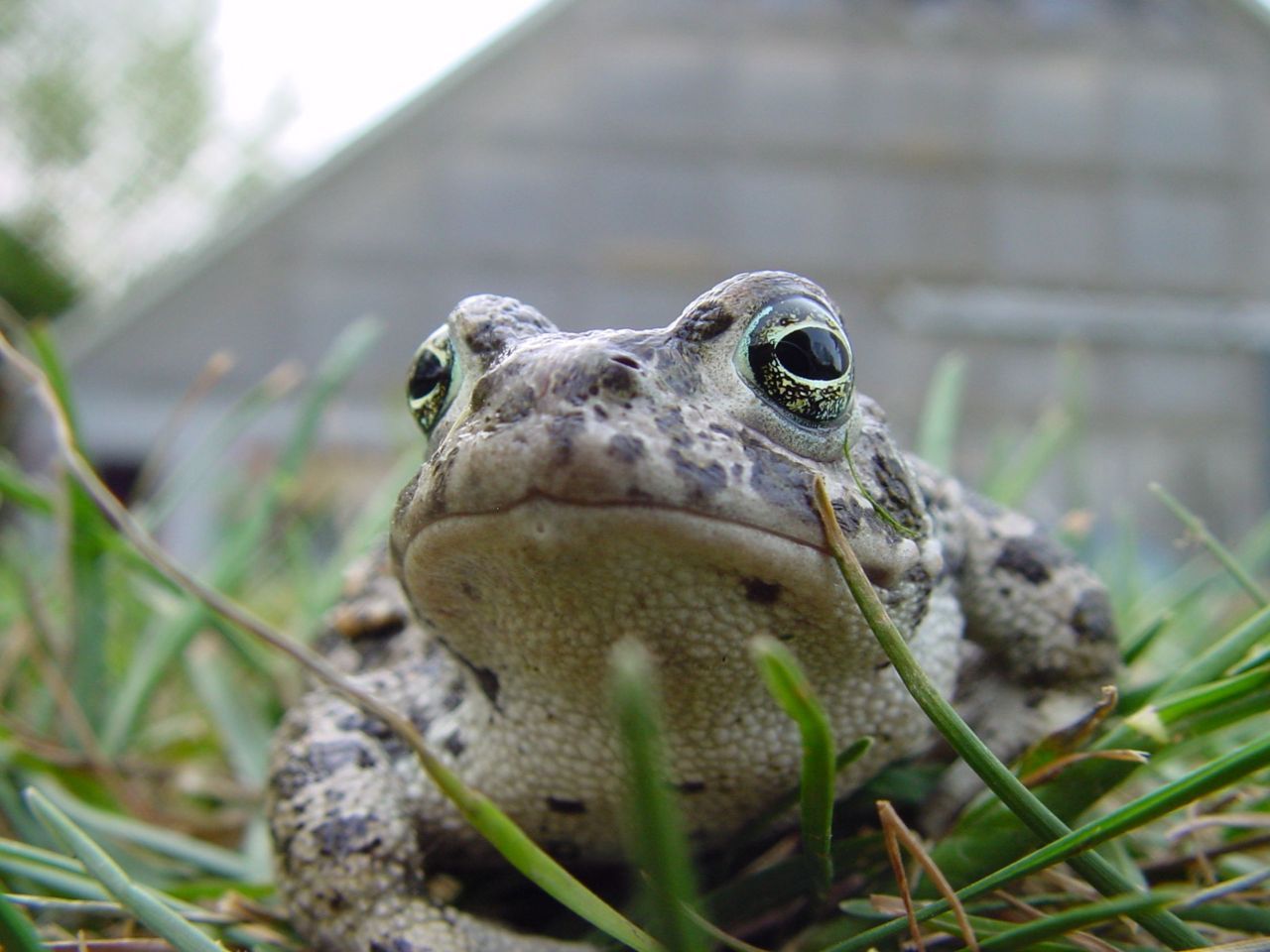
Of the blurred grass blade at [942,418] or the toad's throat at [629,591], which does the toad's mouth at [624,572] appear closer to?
the toad's throat at [629,591]

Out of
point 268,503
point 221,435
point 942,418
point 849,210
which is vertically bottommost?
point 268,503

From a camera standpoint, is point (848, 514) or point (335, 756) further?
point (335, 756)

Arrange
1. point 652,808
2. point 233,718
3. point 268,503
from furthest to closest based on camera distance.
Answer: point 268,503 → point 233,718 → point 652,808

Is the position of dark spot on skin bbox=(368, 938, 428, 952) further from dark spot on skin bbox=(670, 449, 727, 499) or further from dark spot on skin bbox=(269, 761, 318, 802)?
dark spot on skin bbox=(670, 449, 727, 499)

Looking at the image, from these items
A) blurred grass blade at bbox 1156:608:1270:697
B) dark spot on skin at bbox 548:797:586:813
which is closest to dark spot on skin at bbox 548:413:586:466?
dark spot on skin at bbox 548:797:586:813

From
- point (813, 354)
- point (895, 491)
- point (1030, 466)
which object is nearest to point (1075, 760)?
point (895, 491)

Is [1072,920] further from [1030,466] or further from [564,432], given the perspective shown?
[1030,466]

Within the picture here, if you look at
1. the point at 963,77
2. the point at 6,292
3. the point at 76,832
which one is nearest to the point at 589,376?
the point at 76,832
